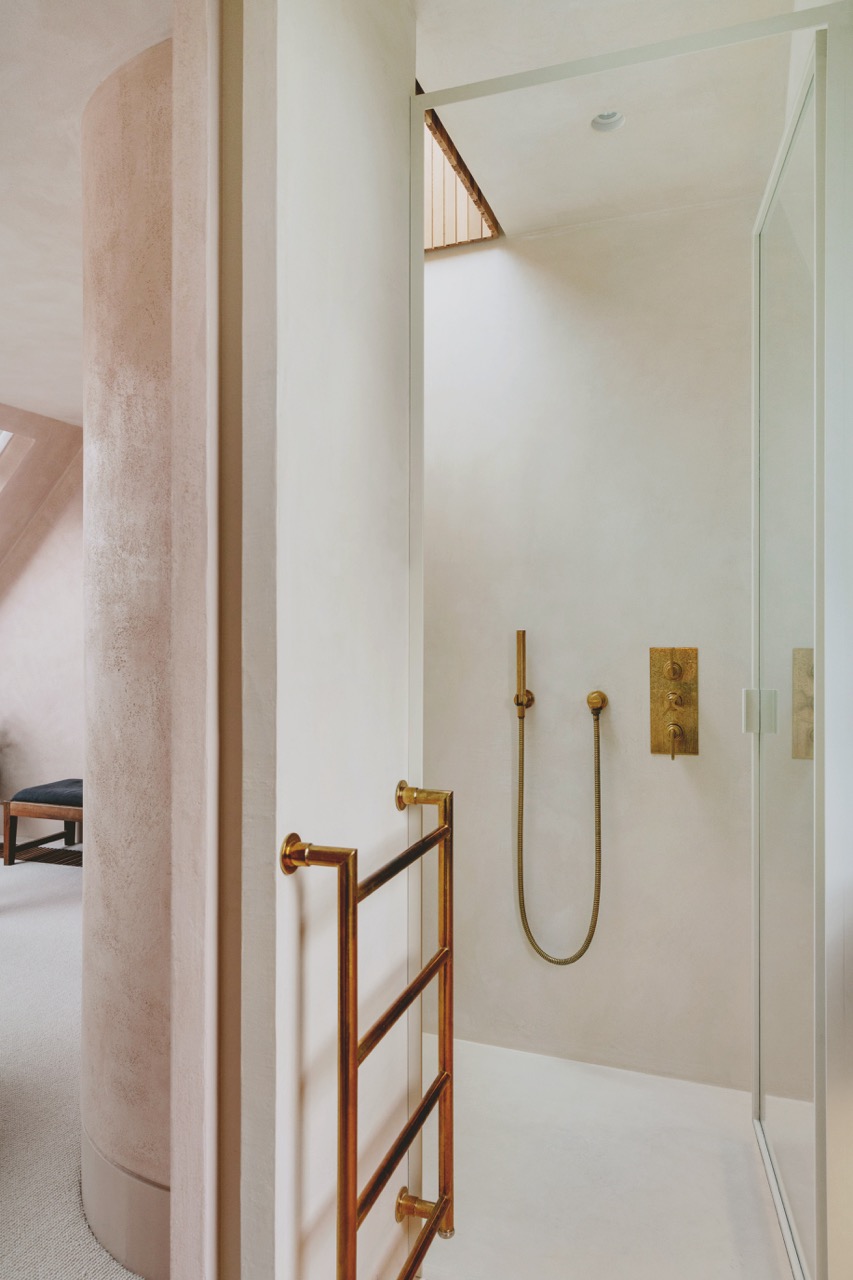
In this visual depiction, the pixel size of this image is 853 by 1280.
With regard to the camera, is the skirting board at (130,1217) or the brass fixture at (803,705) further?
the skirting board at (130,1217)

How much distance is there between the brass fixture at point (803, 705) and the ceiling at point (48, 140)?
175 cm

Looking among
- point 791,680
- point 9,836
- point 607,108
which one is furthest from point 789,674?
point 9,836

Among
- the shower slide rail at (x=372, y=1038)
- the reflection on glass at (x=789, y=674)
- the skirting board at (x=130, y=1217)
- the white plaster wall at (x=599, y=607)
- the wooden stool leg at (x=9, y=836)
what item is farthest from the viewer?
the wooden stool leg at (x=9, y=836)

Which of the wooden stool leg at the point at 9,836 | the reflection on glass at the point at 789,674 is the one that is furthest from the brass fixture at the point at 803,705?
the wooden stool leg at the point at 9,836

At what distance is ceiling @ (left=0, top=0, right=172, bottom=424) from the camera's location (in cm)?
168

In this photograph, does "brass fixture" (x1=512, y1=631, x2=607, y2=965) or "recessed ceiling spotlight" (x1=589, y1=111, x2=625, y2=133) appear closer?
"recessed ceiling spotlight" (x1=589, y1=111, x2=625, y2=133)

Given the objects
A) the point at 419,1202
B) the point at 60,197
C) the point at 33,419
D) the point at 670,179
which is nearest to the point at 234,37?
the point at 670,179

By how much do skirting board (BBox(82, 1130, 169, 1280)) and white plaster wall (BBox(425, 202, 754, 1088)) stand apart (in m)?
1.06

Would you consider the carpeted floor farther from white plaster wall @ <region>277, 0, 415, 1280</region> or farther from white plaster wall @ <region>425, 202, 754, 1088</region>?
white plaster wall @ <region>425, 202, 754, 1088</region>

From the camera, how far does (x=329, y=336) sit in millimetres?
1218

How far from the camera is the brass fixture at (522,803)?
2264 mm

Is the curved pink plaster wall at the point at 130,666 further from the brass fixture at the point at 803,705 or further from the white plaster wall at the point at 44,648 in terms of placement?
the white plaster wall at the point at 44,648

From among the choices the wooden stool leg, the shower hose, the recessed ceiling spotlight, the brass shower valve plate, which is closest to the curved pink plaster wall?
the recessed ceiling spotlight

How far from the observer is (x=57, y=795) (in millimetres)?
4309
